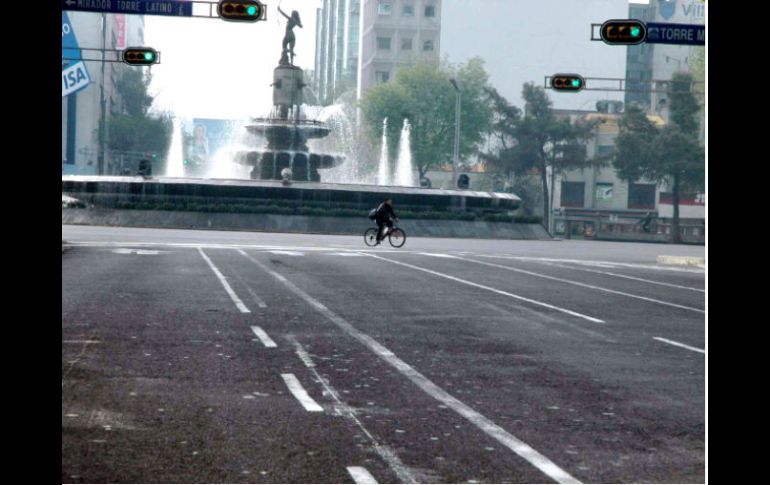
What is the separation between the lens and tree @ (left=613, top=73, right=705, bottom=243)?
9044 cm

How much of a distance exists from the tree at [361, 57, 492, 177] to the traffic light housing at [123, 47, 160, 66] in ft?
214

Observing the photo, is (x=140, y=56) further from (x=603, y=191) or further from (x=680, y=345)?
(x=603, y=191)

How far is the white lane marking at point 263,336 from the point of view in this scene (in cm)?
1201

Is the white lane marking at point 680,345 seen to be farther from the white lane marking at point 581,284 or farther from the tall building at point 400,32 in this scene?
the tall building at point 400,32

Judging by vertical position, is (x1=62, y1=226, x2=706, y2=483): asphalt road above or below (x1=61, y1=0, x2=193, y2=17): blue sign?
Result: below

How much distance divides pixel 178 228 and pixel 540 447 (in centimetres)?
4793

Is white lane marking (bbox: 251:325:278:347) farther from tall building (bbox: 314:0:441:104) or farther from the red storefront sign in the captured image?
tall building (bbox: 314:0:441:104)

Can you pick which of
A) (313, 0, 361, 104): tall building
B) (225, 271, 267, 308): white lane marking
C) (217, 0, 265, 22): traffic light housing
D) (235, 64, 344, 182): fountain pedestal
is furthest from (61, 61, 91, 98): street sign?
(225, 271, 267, 308): white lane marking

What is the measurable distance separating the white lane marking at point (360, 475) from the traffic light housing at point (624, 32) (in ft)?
88.4

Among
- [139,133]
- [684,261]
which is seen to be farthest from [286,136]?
[139,133]

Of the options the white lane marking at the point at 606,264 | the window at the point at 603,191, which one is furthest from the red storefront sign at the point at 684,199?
the white lane marking at the point at 606,264

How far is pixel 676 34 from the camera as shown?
1200 inches

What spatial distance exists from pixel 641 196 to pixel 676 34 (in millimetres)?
83944
